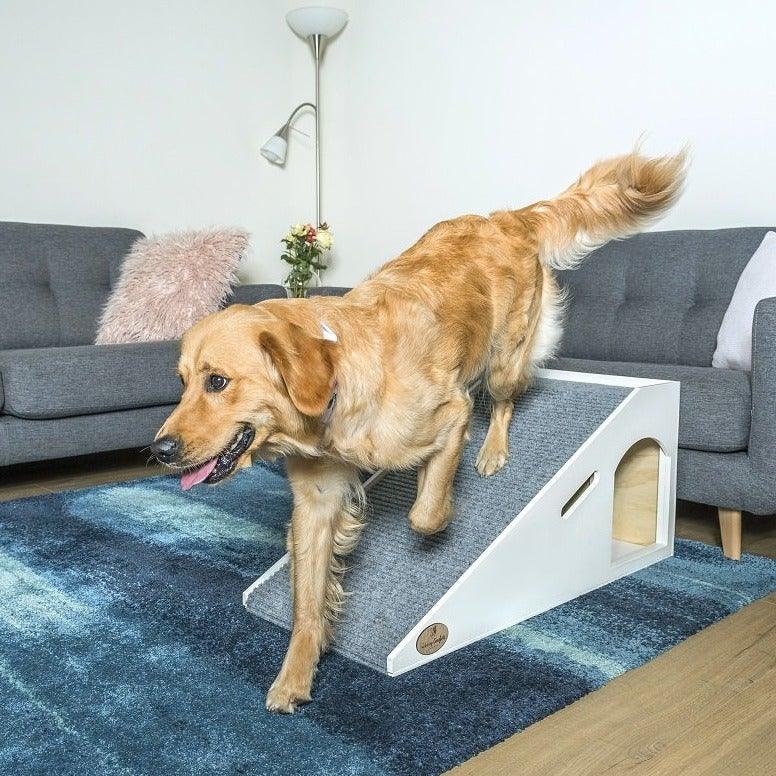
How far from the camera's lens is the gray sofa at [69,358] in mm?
3113

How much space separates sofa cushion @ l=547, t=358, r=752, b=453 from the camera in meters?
2.37

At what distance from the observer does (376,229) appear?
16.7 feet

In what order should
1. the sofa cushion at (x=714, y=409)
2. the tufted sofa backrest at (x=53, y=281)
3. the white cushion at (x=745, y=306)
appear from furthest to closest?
the tufted sofa backrest at (x=53, y=281) < the white cushion at (x=745, y=306) < the sofa cushion at (x=714, y=409)

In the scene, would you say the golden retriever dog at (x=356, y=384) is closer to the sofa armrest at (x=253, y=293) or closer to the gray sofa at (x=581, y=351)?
the gray sofa at (x=581, y=351)

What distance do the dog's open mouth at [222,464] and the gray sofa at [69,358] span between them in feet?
5.78

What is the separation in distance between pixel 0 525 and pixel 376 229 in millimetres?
2908

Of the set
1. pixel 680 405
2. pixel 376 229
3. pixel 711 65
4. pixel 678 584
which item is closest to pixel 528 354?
pixel 680 405

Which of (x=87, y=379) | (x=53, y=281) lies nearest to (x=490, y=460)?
(x=87, y=379)

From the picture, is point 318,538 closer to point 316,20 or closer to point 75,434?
point 75,434

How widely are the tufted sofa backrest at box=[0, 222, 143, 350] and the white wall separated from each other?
430 millimetres

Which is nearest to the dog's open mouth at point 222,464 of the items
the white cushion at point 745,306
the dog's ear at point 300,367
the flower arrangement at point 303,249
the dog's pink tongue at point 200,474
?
the dog's pink tongue at point 200,474

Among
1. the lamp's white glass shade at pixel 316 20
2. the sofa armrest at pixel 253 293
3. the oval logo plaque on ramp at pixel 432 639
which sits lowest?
the oval logo plaque on ramp at pixel 432 639

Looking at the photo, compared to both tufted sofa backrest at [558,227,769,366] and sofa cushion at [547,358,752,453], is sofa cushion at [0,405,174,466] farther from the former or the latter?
sofa cushion at [547,358,752,453]

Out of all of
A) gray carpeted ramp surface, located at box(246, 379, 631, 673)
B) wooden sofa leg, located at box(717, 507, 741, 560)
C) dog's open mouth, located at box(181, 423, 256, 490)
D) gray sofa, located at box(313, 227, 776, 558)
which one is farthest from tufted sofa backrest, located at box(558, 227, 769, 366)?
dog's open mouth, located at box(181, 423, 256, 490)
